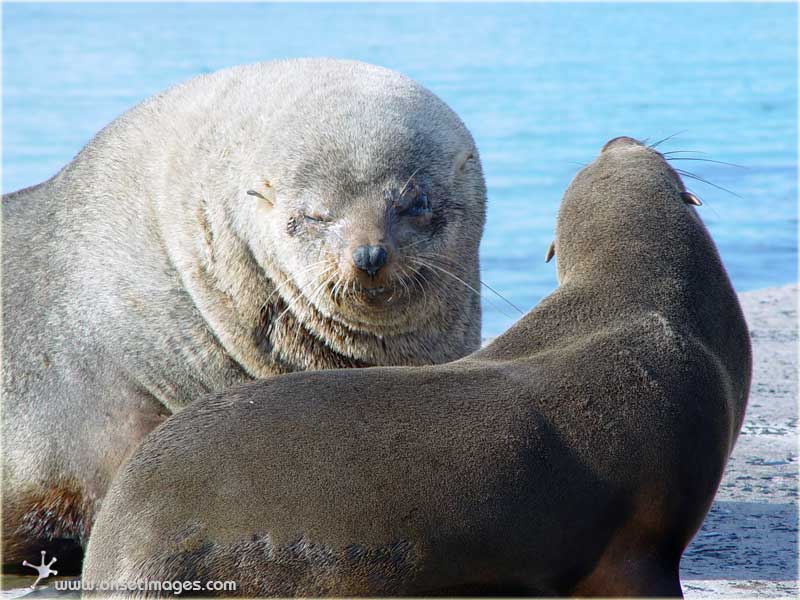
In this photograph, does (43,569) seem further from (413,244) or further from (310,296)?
(413,244)

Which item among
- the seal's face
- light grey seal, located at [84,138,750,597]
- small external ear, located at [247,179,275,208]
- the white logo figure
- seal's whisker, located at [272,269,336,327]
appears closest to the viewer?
light grey seal, located at [84,138,750,597]

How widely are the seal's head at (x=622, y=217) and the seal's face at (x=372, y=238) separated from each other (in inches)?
19.9

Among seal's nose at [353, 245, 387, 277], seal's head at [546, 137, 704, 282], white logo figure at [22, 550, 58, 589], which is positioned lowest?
white logo figure at [22, 550, 58, 589]

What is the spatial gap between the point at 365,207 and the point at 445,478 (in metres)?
1.43

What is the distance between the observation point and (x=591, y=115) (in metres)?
22.0

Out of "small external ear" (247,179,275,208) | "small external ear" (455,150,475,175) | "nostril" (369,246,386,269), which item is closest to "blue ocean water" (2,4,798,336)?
"small external ear" (455,150,475,175)

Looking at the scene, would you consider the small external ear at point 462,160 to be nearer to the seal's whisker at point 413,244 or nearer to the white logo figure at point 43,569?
the seal's whisker at point 413,244

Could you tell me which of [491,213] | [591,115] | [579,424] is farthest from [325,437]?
[591,115]

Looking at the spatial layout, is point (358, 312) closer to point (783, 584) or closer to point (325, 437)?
point (325, 437)

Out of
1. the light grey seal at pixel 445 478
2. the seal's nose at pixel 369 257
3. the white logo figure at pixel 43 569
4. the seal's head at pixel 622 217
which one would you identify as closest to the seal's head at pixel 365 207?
the seal's nose at pixel 369 257

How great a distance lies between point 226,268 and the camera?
541 centimetres

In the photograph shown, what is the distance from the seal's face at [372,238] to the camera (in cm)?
501

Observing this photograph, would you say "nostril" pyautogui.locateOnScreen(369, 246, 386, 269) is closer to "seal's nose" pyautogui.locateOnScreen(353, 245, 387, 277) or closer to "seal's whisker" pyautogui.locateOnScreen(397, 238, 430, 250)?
"seal's nose" pyautogui.locateOnScreen(353, 245, 387, 277)

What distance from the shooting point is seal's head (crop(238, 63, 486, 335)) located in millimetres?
5078
